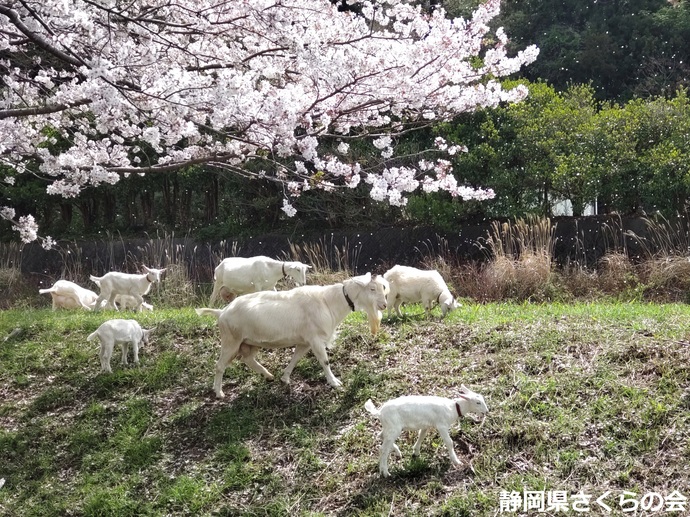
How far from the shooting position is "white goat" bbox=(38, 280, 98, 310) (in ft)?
40.5

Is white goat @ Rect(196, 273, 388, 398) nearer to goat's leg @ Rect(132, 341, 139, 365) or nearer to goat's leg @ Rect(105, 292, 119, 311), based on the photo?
goat's leg @ Rect(132, 341, 139, 365)

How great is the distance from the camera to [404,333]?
27.2 ft

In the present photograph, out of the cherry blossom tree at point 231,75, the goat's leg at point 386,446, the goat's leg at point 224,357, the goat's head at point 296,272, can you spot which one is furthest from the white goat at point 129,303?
the goat's leg at point 386,446

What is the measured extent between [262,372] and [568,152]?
9825 millimetres

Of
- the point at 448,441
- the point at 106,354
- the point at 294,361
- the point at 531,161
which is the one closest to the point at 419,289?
the point at 294,361

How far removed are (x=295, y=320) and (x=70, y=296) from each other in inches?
250

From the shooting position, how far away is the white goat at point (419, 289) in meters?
9.05

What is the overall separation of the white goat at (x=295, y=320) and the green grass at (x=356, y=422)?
32 cm

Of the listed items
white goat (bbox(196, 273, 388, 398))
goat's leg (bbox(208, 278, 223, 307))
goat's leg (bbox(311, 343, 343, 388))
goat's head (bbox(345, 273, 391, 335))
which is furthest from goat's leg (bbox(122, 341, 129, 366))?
goat's head (bbox(345, 273, 391, 335))

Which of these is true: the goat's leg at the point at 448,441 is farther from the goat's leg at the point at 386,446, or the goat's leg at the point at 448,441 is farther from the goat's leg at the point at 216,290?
the goat's leg at the point at 216,290

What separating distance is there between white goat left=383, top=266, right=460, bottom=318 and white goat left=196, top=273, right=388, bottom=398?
1548 mm

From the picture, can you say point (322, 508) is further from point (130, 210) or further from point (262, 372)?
point (130, 210)

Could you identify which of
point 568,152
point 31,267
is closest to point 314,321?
point 568,152

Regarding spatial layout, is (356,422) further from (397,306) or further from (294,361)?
(397,306)
